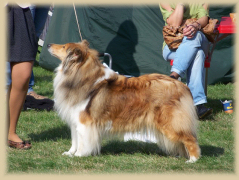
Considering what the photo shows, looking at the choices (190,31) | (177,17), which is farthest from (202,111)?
(177,17)

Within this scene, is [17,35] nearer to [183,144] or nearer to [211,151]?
[183,144]

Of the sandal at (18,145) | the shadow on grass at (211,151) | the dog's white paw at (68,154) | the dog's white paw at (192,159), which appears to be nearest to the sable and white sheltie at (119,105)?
the dog's white paw at (192,159)

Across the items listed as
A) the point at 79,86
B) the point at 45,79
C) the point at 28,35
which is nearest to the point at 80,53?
the point at 79,86

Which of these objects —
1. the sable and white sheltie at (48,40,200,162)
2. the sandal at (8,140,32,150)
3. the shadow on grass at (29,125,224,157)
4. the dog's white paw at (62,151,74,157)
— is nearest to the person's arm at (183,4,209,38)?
the sable and white sheltie at (48,40,200,162)

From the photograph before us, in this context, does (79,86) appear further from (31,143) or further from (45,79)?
(45,79)

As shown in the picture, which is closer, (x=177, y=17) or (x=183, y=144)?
(x=183, y=144)

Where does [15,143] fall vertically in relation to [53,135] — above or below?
above

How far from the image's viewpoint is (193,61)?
582 cm

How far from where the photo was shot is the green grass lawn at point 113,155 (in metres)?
4.08

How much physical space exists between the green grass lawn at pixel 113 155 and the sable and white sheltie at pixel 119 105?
0.68 ft

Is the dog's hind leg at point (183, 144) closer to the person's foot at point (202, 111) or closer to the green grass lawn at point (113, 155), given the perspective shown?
the green grass lawn at point (113, 155)

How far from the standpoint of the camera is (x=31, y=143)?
16.2 feet

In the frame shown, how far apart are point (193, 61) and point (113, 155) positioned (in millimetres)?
2148

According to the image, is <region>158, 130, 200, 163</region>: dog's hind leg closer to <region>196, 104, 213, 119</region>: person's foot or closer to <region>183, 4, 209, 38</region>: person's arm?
<region>196, 104, 213, 119</region>: person's foot
